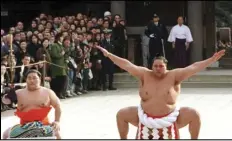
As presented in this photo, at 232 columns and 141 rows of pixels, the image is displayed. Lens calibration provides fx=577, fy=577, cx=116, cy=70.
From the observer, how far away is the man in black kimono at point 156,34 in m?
13.0

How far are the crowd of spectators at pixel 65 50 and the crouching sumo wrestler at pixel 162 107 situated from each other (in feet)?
13.6

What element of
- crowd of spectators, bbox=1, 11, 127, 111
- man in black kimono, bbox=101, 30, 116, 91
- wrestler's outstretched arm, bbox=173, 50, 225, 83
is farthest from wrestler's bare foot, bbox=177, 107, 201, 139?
man in black kimono, bbox=101, 30, 116, 91

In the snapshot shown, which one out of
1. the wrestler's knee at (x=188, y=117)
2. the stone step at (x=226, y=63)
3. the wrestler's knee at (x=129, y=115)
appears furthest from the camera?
the stone step at (x=226, y=63)

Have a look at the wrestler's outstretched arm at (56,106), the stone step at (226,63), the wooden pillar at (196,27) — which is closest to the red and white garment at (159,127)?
the wrestler's outstretched arm at (56,106)

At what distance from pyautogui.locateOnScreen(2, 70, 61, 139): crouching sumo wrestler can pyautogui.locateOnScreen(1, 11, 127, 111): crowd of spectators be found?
3.53 m

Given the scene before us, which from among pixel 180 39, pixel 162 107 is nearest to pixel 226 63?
pixel 180 39

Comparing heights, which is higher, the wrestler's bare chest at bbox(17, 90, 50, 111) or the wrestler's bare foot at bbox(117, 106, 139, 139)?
the wrestler's bare chest at bbox(17, 90, 50, 111)

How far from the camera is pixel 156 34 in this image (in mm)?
13047

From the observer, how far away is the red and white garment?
17.5 ft

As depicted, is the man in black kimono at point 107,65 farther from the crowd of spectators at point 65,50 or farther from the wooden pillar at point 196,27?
the wooden pillar at point 196,27

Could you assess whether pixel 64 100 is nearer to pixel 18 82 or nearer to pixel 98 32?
pixel 18 82

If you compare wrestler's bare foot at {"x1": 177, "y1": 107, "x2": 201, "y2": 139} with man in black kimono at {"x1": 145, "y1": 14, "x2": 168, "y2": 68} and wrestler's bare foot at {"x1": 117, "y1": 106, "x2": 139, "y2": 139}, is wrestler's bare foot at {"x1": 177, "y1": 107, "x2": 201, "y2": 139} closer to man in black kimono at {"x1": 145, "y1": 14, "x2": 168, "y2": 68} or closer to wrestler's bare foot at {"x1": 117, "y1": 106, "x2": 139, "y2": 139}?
wrestler's bare foot at {"x1": 117, "y1": 106, "x2": 139, "y2": 139}

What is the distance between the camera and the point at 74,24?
12523 mm

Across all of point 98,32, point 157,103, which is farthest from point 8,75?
point 157,103
